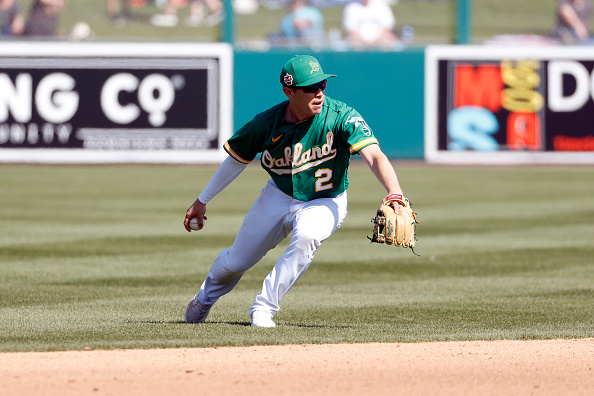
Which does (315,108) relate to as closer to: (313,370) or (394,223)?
(394,223)

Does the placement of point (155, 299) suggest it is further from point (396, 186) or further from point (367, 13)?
point (367, 13)

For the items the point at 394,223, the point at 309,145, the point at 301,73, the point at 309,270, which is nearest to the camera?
the point at 394,223

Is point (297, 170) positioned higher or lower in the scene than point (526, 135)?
higher

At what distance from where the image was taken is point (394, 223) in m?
5.66

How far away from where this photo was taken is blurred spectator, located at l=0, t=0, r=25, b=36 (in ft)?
57.6

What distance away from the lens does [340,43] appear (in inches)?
714

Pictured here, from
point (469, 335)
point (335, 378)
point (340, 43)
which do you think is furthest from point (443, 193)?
point (335, 378)

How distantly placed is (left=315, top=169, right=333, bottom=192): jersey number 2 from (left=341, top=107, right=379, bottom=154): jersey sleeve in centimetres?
25

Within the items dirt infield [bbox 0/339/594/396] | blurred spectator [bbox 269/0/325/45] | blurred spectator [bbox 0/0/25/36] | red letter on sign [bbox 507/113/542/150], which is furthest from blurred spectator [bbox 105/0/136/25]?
dirt infield [bbox 0/339/594/396]

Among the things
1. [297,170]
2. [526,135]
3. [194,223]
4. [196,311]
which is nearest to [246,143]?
[297,170]

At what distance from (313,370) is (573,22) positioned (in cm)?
1464

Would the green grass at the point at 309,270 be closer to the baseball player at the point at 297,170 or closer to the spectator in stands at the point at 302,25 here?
the baseball player at the point at 297,170

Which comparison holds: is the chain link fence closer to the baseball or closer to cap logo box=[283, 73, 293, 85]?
the baseball

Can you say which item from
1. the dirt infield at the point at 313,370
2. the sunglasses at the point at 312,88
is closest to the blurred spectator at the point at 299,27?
the sunglasses at the point at 312,88
